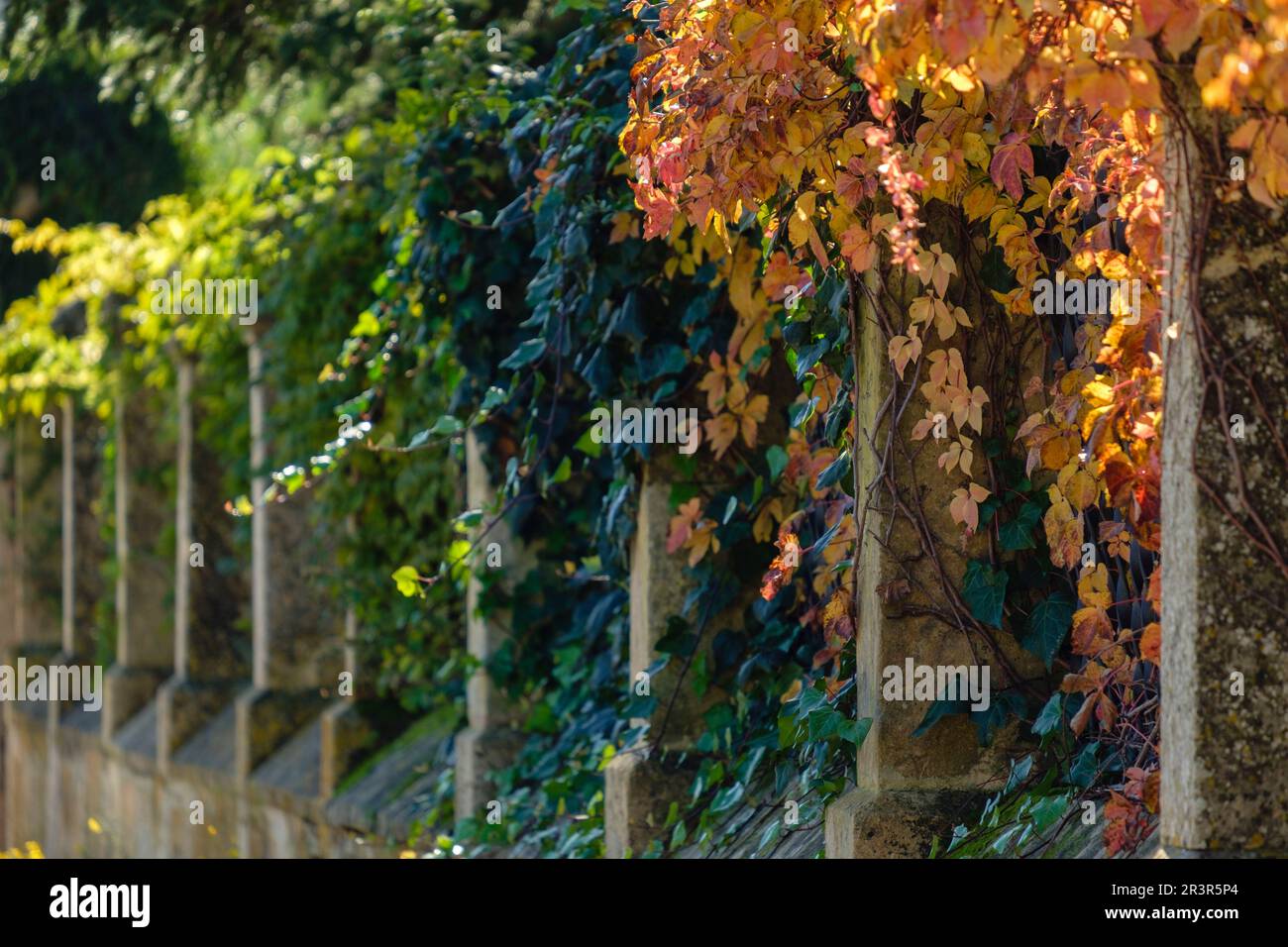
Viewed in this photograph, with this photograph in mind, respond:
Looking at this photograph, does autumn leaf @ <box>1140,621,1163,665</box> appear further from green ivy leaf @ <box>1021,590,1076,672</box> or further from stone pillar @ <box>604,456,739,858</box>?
stone pillar @ <box>604,456,739,858</box>

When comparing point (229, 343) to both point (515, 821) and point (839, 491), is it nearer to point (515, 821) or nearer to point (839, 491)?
point (515, 821)

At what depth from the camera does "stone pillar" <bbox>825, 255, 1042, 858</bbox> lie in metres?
4.20

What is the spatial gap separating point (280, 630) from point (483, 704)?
3265mm

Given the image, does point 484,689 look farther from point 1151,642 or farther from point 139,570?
point 139,570

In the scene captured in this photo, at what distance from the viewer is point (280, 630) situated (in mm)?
10227

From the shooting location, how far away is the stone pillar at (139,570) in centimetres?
1310

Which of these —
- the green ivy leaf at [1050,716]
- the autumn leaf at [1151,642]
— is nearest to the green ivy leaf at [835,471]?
the green ivy leaf at [1050,716]

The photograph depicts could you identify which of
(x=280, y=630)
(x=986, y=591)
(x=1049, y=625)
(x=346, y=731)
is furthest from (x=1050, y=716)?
(x=280, y=630)

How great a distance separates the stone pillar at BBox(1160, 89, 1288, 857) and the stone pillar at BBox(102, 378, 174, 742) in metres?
10.6

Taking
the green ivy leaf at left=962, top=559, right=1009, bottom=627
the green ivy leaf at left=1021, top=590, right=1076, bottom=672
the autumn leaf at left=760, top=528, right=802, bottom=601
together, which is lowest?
the green ivy leaf at left=1021, top=590, right=1076, bottom=672

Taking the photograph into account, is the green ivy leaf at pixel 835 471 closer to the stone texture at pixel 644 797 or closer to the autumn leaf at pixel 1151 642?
the autumn leaf at pixel 1151 642

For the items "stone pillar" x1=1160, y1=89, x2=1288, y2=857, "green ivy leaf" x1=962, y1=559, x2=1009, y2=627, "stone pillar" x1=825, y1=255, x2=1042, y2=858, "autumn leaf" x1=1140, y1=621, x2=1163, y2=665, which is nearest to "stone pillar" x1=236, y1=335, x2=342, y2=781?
"stone pillar" x1=825, y1=255, x2=1042, y2=858

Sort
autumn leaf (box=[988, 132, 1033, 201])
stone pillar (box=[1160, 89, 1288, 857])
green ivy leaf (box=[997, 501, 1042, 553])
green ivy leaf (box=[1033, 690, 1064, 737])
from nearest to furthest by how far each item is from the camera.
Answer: stone pillar (box=[1160, 89, 1288, 857]), autumn leaf (box=[988, 132, 1033, 201]), green ivy leaf (box=[1033, 690, 1064, 737]), green ivy leaf (box=[997, 501, 1042, 553])
